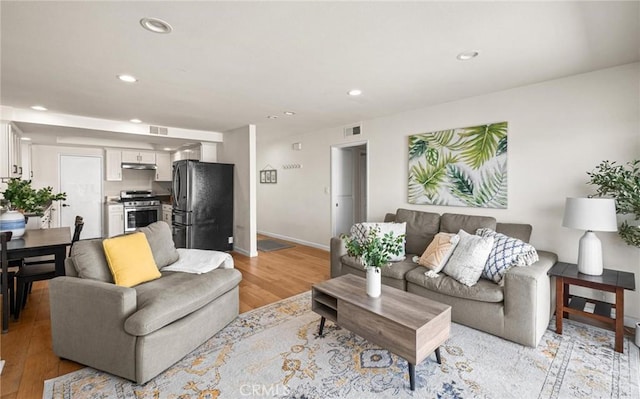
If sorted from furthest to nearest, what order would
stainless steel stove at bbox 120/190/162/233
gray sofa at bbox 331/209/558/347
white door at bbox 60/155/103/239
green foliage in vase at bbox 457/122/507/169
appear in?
stainless steel stove at bbox 120/190/162/233, white door at bbox 60/155/103/239, green foliage in vase at bbox 457/122/507/169, gray sofa at bbox 331/209/558/347

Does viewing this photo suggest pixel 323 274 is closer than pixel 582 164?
No

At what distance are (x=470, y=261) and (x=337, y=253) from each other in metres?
1.52

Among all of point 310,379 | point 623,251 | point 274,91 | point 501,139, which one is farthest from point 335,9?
point 623,251

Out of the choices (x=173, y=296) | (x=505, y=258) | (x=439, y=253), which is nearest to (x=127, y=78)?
(x=173, y=296)

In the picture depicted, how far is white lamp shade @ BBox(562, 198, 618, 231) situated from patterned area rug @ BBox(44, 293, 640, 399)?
3.05ft

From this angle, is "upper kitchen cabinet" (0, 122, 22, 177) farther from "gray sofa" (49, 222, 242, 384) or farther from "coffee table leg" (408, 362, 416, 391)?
"coffee table leg" (408, 362, 416, 391)

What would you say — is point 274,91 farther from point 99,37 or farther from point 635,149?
point 635,149

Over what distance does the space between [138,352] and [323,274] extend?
264 centimetres

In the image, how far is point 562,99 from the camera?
9.75 ft

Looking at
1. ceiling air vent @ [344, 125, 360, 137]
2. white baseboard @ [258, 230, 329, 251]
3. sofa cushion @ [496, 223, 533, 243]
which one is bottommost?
white baseboard @ [258, 230, 329, 251]

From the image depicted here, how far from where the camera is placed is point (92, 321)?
200 centimetres

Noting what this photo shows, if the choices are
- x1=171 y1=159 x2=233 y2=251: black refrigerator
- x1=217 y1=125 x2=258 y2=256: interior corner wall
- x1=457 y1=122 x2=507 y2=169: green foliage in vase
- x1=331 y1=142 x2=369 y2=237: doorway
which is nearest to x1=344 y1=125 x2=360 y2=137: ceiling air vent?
x1=331 y1=142 x2=369 y2=237: doorway

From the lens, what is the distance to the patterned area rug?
1.85 meters

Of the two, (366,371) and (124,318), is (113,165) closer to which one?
(124,318)
